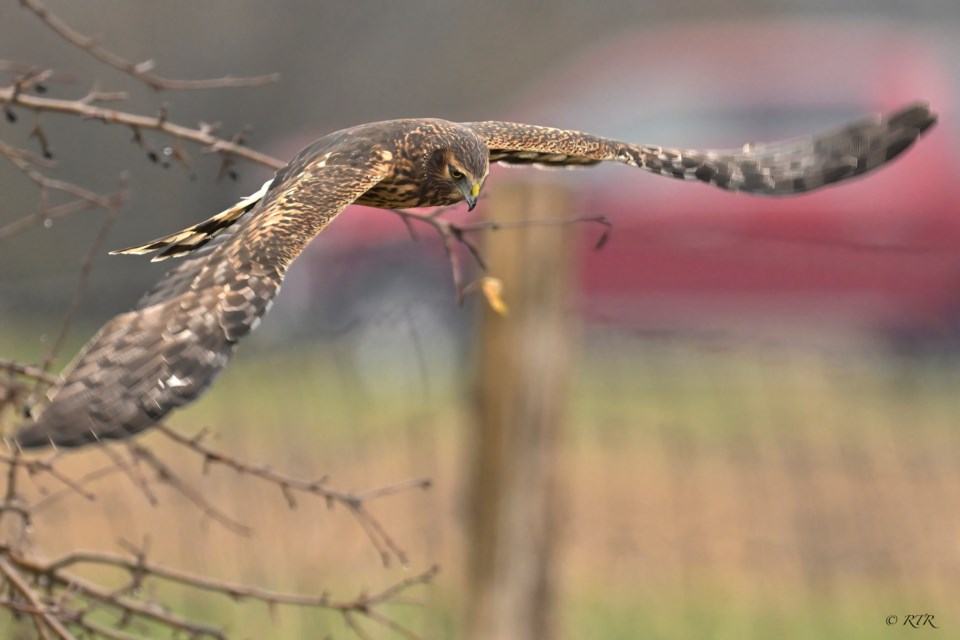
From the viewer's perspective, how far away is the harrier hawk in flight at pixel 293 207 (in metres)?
2.11

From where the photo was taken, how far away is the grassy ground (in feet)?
17.8

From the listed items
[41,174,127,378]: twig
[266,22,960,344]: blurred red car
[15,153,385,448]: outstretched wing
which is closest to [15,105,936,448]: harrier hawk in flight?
[15,153,385,448]: outstretched wing

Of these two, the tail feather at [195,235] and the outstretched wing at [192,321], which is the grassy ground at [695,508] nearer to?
the tail feather at [195,235]

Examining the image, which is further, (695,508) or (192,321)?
(695,508)

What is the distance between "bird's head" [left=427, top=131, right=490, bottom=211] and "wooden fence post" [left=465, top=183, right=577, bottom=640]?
1382mm

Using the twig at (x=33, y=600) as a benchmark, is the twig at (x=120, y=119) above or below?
above

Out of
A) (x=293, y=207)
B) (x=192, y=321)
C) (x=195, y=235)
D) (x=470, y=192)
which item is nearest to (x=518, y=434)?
(x=470, y=192)

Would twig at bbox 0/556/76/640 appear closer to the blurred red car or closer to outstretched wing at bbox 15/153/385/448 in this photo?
outstretched wing at bbox 15/153/385/448

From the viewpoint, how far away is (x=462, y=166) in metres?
3.17

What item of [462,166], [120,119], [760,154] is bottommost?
[120,119]

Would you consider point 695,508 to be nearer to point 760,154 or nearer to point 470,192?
point 760,154

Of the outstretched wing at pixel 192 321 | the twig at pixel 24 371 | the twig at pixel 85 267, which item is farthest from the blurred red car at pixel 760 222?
the outstretched wing at pixel 192 321

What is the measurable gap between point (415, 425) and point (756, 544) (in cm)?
143

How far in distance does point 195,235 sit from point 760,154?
47.5 inches
